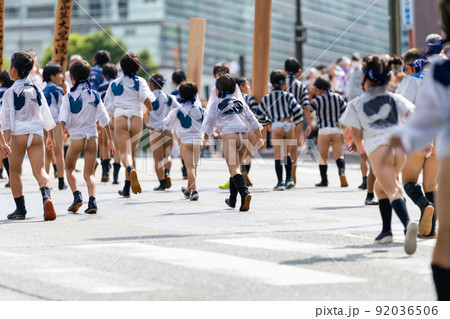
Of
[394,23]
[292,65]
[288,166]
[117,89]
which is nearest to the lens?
[117,89]

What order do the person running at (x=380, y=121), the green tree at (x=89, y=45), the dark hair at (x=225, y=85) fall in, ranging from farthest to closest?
1. the green tree at (x=89, y=45)
2. the dark hair at (x=225, y=85)
3. the person running at (x=380, y=121)

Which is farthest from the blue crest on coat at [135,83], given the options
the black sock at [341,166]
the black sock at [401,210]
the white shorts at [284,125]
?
the black sock at [401,210]

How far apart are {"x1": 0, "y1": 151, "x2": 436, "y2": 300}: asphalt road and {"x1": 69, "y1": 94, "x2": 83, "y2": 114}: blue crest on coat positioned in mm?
1232

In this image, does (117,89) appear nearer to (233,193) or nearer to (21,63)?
(233,193)

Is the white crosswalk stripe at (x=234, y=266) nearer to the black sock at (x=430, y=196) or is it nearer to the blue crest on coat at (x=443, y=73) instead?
the blue crest on coat at (x=443, y=73)

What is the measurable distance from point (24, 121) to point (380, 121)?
14.1 feet

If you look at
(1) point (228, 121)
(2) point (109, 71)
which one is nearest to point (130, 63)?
(1) point (228, 121)

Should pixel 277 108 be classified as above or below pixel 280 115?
above

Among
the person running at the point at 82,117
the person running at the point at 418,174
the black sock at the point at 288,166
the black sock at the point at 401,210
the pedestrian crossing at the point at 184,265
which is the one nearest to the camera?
the pedestrian crossing at the point at 184,265

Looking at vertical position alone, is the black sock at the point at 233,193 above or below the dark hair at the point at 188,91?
below

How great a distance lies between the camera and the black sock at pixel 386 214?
7.60 m

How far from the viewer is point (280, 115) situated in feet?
46.6

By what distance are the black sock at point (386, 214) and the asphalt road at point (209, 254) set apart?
7.3 inches

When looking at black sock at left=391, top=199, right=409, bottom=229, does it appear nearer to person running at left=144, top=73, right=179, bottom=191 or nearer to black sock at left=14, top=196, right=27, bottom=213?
black sock at left=14, top=196, right=27, bottom=213
